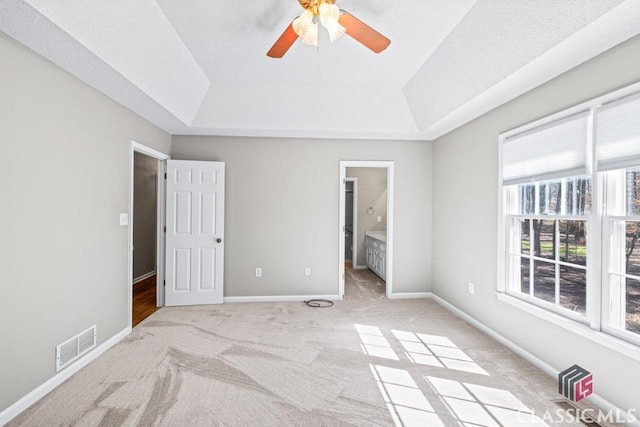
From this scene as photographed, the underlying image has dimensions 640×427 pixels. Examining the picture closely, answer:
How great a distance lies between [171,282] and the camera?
4203 mm

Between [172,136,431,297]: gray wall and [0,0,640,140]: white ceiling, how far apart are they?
31 cm

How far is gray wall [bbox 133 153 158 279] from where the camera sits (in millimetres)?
5480

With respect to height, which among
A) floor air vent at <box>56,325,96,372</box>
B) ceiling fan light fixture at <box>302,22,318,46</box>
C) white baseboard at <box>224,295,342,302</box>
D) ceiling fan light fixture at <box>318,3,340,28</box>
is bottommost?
white baseboard at <box>224,295,342,302</box>

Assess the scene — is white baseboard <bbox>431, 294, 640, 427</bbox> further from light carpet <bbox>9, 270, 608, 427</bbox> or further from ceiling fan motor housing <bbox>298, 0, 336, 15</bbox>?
ceiling fan motor housing <bbox>298, 0, 336, 15</bbox>

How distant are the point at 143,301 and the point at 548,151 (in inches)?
206

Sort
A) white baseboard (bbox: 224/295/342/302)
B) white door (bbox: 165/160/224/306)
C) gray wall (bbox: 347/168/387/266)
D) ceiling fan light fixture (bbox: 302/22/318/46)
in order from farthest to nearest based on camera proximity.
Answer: gray wall (bbox: 347/168/387/266) → white baseboard (bbox: 224/295/342/302) → white door (bbox: 165/160/224/306) → ceiling fan light fixture (bbox: 302/22/318/46)

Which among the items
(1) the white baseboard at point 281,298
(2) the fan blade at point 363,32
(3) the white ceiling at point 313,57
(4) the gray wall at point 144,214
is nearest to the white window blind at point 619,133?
(3) the white ceiling at point 313,57

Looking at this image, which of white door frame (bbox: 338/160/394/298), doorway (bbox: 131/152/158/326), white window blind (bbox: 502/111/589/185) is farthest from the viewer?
doorway (bbox: 131/152/158/326)

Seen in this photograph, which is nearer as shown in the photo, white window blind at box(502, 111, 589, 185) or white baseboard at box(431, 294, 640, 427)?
white baseboard at box(431, 294, 640, 427)

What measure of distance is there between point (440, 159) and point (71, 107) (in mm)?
4305

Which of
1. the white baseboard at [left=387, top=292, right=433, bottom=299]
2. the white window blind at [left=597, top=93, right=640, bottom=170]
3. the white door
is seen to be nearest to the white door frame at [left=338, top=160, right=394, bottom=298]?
the white baseboard at [left=387, top=292, right=433, bottom=299]

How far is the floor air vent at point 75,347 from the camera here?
92.9 inches

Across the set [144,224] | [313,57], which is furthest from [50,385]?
[144,224]

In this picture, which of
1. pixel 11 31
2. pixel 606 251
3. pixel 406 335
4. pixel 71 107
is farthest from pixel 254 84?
pixel 606 251
